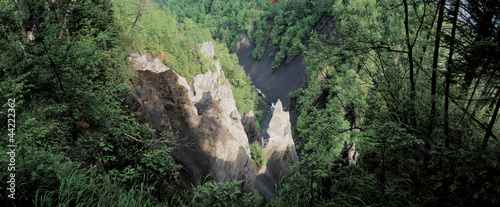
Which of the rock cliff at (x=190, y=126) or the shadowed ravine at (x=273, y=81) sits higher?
the shadowed ravine at (x=273, y=81)

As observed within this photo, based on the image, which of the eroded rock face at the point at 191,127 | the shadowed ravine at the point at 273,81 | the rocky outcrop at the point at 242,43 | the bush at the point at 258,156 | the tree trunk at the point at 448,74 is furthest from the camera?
the rocky outcrop at the point at 242,43

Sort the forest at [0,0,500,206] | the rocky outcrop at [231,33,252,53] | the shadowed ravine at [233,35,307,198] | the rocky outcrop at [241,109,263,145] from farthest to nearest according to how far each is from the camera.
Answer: the rocky outcrop at [231,33,252,53] < the shadowed ravine at [233,35,307,198] < the rocky outcrop at [241,109,263,145] < the forest at [0,0,500,206]

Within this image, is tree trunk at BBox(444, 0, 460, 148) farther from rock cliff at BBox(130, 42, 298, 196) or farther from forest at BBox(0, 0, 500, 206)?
rock cliff at BBox(130, 42, 298, 196)

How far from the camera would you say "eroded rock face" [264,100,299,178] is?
1078 inches

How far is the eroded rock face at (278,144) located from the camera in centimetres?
2738

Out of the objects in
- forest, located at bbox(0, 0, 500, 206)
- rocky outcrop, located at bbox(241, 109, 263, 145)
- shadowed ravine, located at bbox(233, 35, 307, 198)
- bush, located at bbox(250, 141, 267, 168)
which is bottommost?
bush, located at bbox(250, 141, 267, 168)

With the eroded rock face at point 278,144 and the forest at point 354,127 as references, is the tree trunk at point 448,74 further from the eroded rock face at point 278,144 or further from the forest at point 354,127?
the eroded rock face at point 278,144

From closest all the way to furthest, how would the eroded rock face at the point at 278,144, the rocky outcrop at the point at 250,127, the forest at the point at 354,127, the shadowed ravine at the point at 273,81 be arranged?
1. the forest at the point at 354,127
2. the eroded rock face at the point at 278,144
3. the rocky outcrop at the point at 250,127
4. the shadowed ravine at the point at 273,81

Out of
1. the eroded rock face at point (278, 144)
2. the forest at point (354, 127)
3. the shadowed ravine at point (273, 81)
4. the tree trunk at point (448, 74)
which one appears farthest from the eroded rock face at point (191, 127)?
the shadowed ravine at point (273, 81)

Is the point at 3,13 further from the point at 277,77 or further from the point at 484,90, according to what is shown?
the point at 277,77

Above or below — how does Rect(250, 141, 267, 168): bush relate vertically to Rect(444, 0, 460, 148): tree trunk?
below

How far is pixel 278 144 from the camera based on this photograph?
90.9 feet

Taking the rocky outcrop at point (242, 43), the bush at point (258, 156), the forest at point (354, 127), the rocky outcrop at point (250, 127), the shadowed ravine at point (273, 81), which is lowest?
the bush at point (258, 156)

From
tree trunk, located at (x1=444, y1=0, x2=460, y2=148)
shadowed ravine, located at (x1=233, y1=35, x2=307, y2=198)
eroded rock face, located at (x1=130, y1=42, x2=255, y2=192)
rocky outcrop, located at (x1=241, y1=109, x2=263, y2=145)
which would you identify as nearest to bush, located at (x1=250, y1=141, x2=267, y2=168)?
eroded rock face, located at (x1=130, y1=42, x2=255, y2=192)
